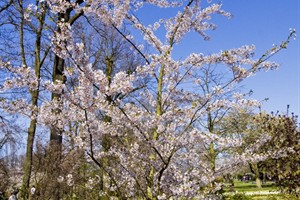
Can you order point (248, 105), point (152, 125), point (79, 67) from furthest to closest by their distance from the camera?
point (248, 105), point (152, 125), point (79, 67)

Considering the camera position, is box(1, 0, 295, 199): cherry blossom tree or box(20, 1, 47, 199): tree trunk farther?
box(20, 1, 47, 199): tree trunk

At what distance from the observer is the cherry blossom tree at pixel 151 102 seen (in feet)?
14.7

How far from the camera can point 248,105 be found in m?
5.91

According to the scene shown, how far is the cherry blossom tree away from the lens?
4.49 metres

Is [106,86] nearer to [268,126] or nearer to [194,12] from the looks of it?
[194,12]

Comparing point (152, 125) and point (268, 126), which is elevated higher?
point (268, 126)

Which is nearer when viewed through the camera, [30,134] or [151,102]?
[151,102]

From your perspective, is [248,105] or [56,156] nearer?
[248,105]

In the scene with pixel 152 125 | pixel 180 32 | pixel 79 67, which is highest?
pixel 180 32

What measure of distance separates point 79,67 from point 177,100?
2.59 metres

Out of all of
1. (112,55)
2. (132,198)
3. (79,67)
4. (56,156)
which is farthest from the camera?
(112,55)

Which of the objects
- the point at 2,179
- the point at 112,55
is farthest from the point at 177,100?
the point at 112,55

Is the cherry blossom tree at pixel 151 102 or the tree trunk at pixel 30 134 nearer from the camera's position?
the cherry blossom tree at pixel 151 102

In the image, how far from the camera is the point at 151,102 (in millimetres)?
6566
